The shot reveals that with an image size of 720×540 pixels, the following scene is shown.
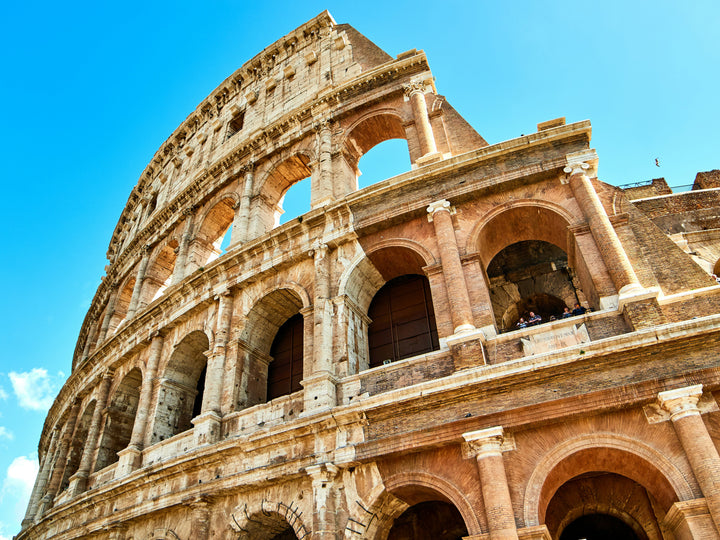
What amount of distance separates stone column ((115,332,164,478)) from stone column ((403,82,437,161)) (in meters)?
8.14

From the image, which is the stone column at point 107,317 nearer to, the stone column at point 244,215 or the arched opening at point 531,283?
the stone column at point 244,215

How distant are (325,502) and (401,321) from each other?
4.15m

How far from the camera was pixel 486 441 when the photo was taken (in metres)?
7.43

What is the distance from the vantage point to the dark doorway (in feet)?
30.1

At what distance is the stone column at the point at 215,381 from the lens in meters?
10.1

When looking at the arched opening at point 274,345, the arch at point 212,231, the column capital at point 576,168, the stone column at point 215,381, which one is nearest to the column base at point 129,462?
the stone column at point 215,381

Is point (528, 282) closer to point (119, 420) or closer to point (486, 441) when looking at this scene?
point (486, 441)

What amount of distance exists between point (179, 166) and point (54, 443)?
10832 mm

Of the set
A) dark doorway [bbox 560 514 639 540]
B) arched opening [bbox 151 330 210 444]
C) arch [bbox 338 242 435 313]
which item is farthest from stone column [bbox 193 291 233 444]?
dark doorway [bbox 560 514 639 540]

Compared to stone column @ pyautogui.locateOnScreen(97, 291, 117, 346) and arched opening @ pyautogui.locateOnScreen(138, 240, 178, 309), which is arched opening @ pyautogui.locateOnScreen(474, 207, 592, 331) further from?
stone column @ pyautogui.locateOnScreen(97, 291, 117, 346)

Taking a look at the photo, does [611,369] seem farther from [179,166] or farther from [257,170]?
[179,166]

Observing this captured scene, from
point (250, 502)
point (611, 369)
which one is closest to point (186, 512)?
point (250, 502)

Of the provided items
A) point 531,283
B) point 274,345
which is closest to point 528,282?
point 531,283

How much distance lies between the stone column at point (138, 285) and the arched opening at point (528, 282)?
1102 centimetres
